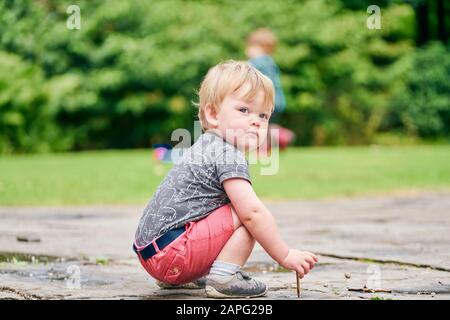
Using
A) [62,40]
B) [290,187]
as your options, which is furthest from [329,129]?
[290,187]

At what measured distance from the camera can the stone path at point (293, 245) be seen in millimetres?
2316

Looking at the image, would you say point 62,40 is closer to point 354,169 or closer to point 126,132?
point 126,132

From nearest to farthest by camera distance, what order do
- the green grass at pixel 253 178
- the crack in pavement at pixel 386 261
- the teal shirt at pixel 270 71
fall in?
the crack in pavement at pixel 386 261 < the green grass at pixel 253 178 < the teal shirt at pixel 270 71

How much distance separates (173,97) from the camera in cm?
1421

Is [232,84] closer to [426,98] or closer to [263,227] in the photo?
[263,227]

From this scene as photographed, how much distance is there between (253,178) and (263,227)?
4.88 m

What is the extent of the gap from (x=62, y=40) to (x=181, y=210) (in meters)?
11.3

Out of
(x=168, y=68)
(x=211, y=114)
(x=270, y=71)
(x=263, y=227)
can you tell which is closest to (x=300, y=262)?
(x=263, y=227)

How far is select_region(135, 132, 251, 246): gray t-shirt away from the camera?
227cm

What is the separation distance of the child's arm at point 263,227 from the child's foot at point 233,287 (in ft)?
0.32

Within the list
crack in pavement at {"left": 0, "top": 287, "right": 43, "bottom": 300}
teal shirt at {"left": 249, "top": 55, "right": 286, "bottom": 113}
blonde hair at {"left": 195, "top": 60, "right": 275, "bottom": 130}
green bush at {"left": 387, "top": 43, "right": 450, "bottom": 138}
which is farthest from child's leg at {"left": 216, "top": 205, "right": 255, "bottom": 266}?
green bush at {"left": 387, "top": 43, "right": 450, "bottom": 138}

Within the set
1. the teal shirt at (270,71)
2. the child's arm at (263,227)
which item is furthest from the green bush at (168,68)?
the child's arm at (263,227)

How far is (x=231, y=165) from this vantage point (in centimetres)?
225

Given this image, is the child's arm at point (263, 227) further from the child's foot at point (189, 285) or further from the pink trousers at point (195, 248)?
the child's foot at point (189, 285)
